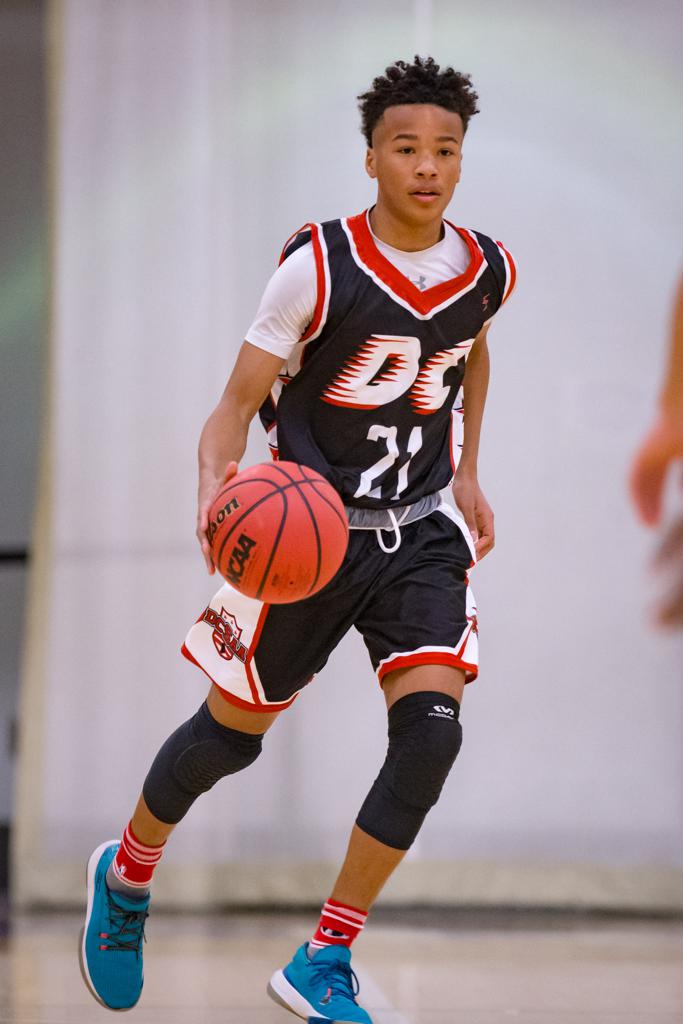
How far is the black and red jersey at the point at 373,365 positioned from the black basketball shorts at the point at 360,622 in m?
0.10

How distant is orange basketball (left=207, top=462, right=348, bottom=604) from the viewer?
1.91m

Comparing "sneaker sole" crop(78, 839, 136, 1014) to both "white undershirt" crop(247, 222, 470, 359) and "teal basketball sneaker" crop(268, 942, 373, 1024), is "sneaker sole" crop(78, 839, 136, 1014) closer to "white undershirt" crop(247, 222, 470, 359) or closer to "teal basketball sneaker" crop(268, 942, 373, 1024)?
"teal basketball sneaker" crop(268, 942, 373, 1024)

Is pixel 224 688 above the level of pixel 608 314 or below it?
below

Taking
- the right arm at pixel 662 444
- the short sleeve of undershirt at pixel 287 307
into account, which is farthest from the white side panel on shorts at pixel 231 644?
the right arm at pixel 662 444

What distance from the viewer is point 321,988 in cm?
200

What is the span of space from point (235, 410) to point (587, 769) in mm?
2021

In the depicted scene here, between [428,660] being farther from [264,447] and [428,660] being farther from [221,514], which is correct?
[264,447]

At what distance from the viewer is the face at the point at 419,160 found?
84.0 inches

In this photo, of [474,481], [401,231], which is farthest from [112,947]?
[401,231]

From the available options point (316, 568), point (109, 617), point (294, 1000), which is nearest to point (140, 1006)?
point (294, 1000)

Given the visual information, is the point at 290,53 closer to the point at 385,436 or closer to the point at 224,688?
the point at 385,436

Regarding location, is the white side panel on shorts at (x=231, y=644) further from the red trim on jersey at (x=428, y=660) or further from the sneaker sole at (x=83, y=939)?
the sneaker sole at (x=83, y=939)

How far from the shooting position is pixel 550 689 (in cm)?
377

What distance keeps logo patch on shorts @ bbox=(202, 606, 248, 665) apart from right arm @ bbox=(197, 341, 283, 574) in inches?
6.8
